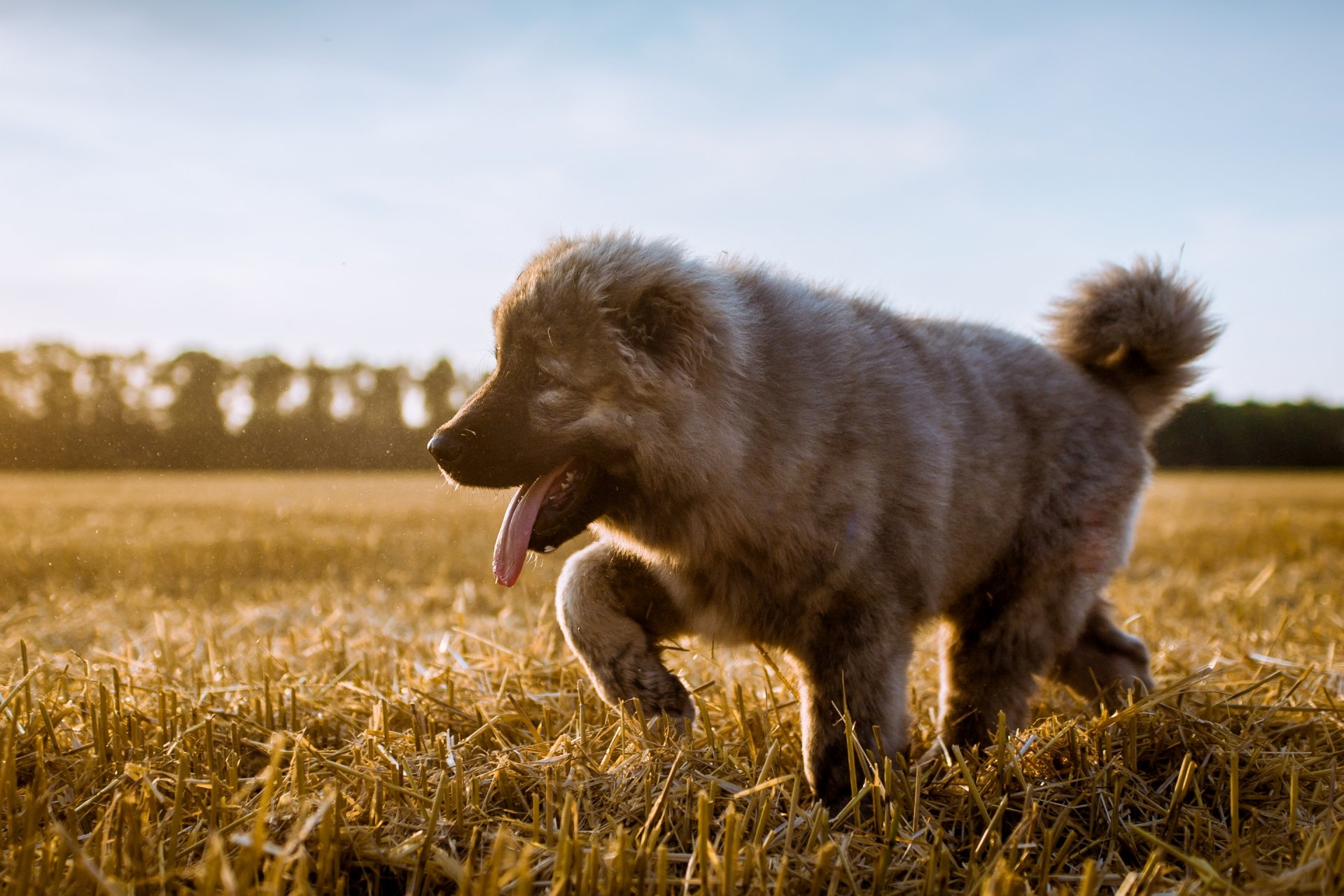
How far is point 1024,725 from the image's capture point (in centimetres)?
333

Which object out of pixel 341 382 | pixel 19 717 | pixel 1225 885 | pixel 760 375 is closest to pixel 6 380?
pixel 341 382

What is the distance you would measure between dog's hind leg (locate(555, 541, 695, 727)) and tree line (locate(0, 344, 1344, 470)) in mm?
807

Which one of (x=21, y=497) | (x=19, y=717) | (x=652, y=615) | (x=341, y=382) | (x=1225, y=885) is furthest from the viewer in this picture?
(x=341, y=382)

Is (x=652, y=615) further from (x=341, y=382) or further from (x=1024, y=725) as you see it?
(x=341, y=382)

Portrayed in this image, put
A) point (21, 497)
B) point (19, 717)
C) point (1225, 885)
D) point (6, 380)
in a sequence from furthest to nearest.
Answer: point (6, 380) → point (21, 497) → point (19, 717) → point (1225, 885)

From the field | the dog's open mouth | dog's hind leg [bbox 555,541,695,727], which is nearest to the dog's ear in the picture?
the dog's open mouth

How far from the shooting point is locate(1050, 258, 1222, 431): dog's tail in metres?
3.82

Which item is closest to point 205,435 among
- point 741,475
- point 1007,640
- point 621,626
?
point 621,626

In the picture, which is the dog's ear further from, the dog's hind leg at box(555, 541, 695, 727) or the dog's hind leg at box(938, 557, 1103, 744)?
the dog's hind leg at box(938, 557, 1103, 744)

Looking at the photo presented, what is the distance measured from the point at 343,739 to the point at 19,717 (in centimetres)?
93

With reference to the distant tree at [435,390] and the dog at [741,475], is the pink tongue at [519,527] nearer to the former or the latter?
the dog at [741,475]

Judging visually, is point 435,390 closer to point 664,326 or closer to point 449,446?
point 449,446

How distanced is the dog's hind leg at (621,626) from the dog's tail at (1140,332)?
7.54 feet

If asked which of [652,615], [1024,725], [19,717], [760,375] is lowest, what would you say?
[1024,725]
